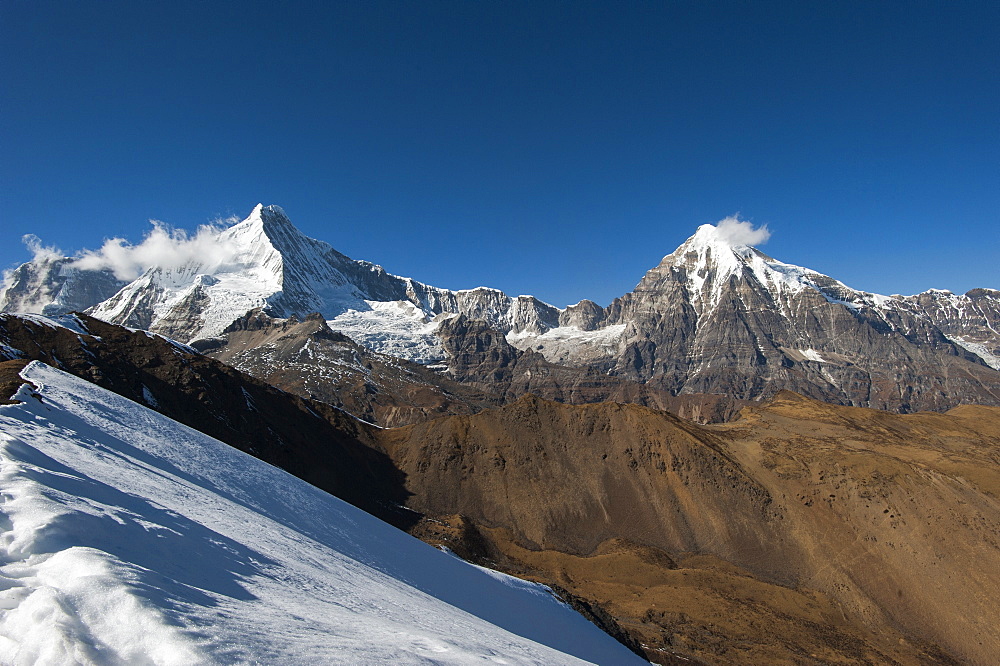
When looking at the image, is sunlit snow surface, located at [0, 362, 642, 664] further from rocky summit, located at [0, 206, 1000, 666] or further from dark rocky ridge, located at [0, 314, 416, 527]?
dark rocky ridge, located at [0, 314, 416, 527]

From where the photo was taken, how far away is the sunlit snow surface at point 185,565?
4812 mm

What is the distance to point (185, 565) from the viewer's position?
7.75 metres

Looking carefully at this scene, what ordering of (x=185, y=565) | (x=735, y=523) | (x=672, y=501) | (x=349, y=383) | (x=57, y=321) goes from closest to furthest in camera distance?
(x=185, y=565)
(x=57, y=321)
(x=735, y=523)
(x=672, y=501)
(x=349, y=383)

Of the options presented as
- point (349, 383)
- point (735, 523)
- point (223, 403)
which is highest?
point (349, 383)

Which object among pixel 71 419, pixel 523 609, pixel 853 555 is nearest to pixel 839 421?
pixel 853 555

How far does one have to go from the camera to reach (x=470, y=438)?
7494 cm

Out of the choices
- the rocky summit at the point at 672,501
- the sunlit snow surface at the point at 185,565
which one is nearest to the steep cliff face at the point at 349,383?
the rocky summit at the point at 672,501

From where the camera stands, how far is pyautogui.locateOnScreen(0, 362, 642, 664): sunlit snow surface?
481 cm

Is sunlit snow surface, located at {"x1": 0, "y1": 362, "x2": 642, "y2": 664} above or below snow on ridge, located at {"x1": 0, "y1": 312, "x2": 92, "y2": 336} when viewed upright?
below

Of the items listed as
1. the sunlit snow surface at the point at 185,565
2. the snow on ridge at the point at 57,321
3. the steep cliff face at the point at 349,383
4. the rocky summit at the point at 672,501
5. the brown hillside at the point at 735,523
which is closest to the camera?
the sunlit snow surface at the point at 185,565

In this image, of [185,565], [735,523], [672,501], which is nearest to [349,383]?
[672,501]

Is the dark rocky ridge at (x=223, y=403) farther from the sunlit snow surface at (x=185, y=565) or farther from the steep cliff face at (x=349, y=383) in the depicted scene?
the steep cliff face at (x=349, y=383)

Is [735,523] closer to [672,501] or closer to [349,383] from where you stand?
[672,501]

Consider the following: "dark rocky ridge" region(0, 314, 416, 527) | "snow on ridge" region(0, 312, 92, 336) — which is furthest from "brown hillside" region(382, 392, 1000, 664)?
"snow on ridge" region(0, 312, 92, 336)
